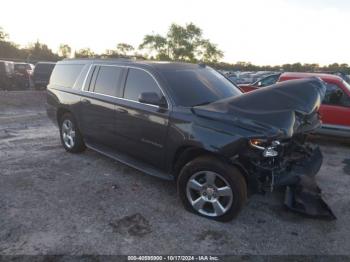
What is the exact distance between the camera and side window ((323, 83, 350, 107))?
25.5 ft

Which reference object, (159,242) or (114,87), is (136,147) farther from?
(159,242)

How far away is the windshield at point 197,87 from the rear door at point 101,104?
39.6 inches

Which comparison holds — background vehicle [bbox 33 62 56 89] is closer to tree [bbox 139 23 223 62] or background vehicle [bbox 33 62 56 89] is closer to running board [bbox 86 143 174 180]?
running board [bbox 86 143 174 180]

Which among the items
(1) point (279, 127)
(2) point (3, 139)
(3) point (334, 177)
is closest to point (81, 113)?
(2) point (3, 139)

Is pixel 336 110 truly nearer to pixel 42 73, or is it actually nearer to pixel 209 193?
pixel 209 193

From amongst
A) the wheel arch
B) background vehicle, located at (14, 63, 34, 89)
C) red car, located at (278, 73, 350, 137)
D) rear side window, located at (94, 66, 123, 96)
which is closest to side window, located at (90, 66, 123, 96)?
rear side window, located at (94, 66, 123, 96)

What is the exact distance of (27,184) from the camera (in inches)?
197

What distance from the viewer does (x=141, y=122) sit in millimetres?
4680

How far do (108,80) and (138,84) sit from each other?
32.7 inches

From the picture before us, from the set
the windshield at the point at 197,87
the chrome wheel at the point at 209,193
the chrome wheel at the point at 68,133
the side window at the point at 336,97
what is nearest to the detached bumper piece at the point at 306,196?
the chrome wheel at the point at 209,193

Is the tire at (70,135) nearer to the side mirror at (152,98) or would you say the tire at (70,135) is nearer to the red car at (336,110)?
the side mirror at (152,98)

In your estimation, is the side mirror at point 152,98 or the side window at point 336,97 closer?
the side mirror at point 152,98

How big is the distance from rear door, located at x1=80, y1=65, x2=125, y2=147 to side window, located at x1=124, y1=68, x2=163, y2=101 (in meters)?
0.22

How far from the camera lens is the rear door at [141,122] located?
4.45 m
